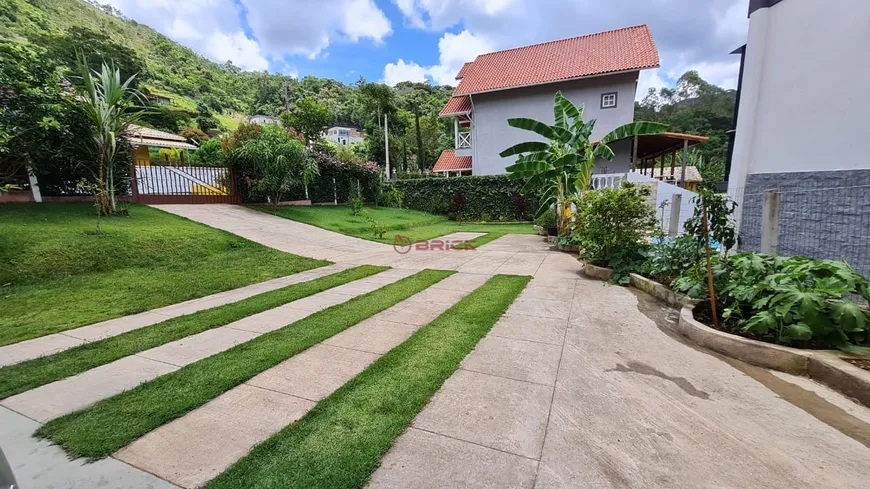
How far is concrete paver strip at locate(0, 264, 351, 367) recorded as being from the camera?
349 centimetres

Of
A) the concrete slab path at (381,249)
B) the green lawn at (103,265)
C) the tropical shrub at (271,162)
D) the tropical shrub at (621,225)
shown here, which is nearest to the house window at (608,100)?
the concrete slab path at (381,249)

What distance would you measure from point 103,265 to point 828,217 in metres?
11.3

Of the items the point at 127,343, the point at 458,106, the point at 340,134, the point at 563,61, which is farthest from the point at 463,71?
the point at 340,134

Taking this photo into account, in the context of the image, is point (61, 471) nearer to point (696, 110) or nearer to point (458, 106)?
point (458, 106)

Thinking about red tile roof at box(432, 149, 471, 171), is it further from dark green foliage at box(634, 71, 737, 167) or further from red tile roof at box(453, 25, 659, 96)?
dark green foliage at box(634, 71, 737, 167)

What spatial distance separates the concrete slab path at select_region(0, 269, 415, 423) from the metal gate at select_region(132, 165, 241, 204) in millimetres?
10876

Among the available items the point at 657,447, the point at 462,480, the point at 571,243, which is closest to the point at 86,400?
the point at 462,480

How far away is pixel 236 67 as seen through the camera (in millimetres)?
80312

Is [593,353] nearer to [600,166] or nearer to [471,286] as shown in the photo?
[471,286]

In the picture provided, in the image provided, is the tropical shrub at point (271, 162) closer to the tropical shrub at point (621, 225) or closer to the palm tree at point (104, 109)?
the palm tree at point (104, 109)

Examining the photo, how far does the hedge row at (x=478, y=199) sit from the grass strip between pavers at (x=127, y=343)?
14.4 metres

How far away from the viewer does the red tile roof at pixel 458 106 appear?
77.9 ft

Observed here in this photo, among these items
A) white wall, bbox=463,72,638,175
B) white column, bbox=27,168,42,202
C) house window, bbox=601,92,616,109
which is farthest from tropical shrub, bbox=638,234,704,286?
house window, bbox=601,92,616,109

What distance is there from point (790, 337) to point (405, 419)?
3.51 metres
